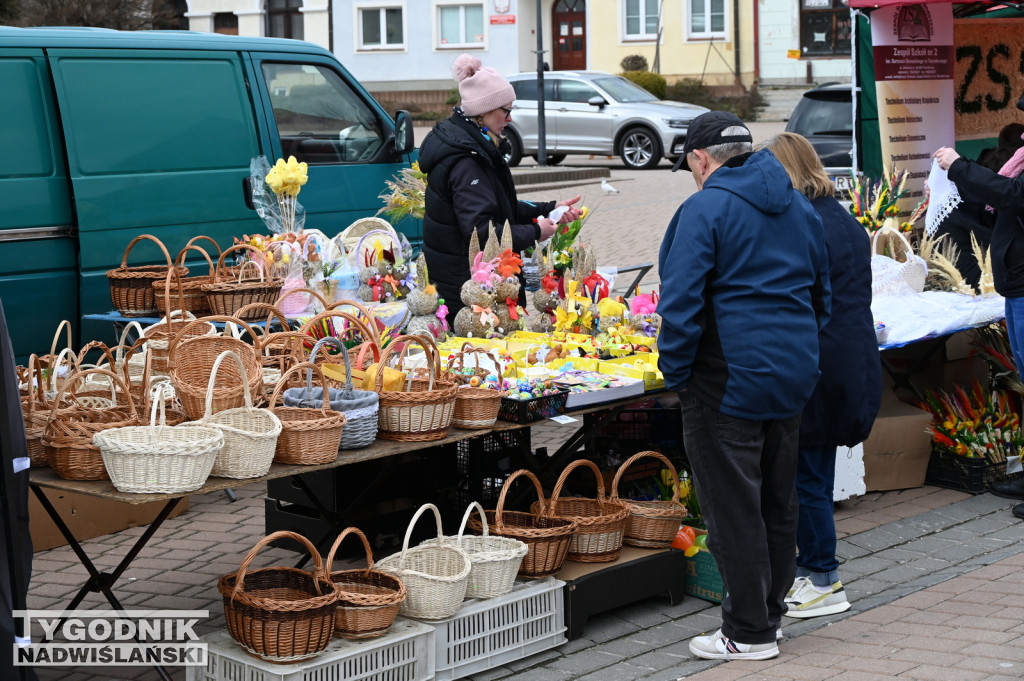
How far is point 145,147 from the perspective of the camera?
22.3ft

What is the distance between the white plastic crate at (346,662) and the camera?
359cm

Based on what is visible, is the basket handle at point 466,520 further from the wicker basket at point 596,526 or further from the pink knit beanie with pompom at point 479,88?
the pink knit beanie with pompom at point 479,88

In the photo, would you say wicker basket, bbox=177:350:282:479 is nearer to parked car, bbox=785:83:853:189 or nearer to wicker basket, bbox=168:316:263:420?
wicker basket, bbox=168:316:263:420

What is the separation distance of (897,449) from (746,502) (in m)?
2.44

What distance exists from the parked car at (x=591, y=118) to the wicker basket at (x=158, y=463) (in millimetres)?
18083

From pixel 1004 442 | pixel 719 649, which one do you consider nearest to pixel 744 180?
pixel 719 649

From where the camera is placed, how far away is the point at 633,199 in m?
17.4

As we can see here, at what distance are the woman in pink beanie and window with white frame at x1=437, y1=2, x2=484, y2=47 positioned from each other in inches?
1128

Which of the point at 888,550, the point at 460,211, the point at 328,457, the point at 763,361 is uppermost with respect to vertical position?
the point at 460,211

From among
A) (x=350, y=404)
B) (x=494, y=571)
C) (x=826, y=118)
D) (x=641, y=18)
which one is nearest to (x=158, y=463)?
(x=350, y=404)

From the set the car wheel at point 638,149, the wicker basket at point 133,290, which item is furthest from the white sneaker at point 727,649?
the car wheel at point 638,149

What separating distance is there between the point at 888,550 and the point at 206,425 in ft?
9.96

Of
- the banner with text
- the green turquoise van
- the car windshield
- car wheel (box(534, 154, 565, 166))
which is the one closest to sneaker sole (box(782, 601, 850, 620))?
the banner with text

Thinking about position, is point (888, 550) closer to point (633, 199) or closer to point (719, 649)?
point (719, 649)
